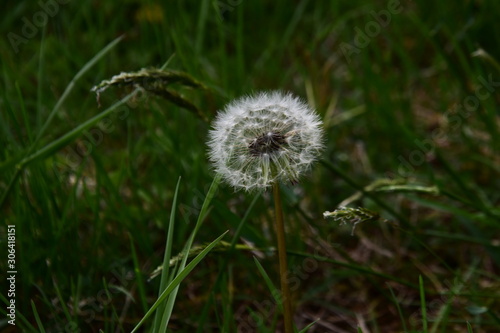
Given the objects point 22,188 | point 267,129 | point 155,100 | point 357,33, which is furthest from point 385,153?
point 22,188

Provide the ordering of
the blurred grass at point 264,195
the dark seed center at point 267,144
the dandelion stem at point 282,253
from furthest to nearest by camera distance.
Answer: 1. the blurred grass at point 264,195
2. the dark seed center at point 267,144
3. the dandelion stem at point 282,253

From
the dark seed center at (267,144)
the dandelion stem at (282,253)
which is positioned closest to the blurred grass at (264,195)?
the dandelion stem at (282,253)

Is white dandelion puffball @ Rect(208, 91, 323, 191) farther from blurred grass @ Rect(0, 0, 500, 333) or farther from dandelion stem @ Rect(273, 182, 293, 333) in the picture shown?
blurred grass @ Rect(0, 0, 500, 333)

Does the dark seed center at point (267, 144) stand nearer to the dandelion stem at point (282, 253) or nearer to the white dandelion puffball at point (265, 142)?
the white dandelion puffball at point (265, 142)

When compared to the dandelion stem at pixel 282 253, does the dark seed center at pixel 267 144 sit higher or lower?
higher

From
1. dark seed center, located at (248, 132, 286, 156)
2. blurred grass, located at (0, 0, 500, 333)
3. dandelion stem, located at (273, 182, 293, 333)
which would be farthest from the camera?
blurred grass, located at (0, 0, 500, 333)

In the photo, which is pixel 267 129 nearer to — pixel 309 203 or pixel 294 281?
pixel 294 281

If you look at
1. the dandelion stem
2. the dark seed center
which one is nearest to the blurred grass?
the dandelion stem
